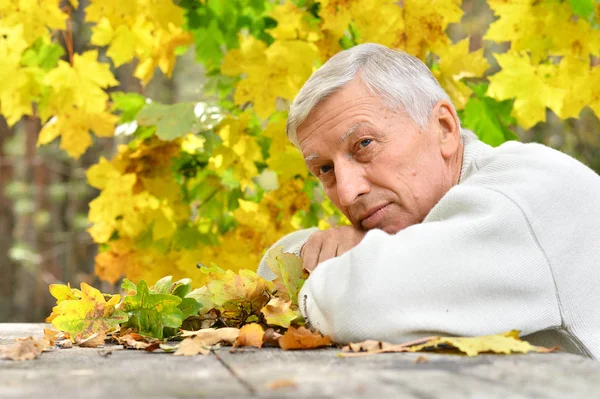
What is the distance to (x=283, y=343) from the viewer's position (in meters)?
1.86

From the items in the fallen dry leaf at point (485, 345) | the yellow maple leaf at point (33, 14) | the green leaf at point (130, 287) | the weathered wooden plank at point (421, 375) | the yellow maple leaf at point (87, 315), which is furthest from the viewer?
Result: the yellow maple leaf at point (33, 14)

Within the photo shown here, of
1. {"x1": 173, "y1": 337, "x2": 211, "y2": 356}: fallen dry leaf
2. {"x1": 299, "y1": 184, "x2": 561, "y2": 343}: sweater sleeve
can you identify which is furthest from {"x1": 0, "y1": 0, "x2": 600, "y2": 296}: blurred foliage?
{"x1": 173, "y1": 337, "x2": 211, "y2": 356}: fallen dry leaf

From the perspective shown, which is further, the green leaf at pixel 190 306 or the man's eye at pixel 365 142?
the man's eye at pixel 365 142

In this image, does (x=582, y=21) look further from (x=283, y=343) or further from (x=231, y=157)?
(x=283, y=343)

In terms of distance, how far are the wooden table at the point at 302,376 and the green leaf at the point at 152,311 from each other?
429 millimetres

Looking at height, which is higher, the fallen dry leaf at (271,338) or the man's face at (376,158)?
the man's face at (376,158)

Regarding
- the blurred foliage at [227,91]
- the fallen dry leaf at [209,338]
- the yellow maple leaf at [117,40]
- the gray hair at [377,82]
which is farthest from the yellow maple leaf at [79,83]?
the fallen dry leaf at [209,338]

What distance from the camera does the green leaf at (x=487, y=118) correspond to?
12.0ft

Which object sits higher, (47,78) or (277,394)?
(47,78)

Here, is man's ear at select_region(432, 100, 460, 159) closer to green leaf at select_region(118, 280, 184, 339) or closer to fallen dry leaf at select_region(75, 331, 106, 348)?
green leaf at select_region(118, 280, 184, 339)

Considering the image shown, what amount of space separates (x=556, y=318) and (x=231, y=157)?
205 cm

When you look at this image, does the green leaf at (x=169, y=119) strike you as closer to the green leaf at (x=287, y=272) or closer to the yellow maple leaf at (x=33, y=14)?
the yellow maple leaf at (x=33, y=14)

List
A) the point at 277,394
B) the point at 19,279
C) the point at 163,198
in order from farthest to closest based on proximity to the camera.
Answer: the point at 19,279, the point at 163,198, the point at 277,394

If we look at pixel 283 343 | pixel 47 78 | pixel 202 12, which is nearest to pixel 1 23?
pixel 47 78
